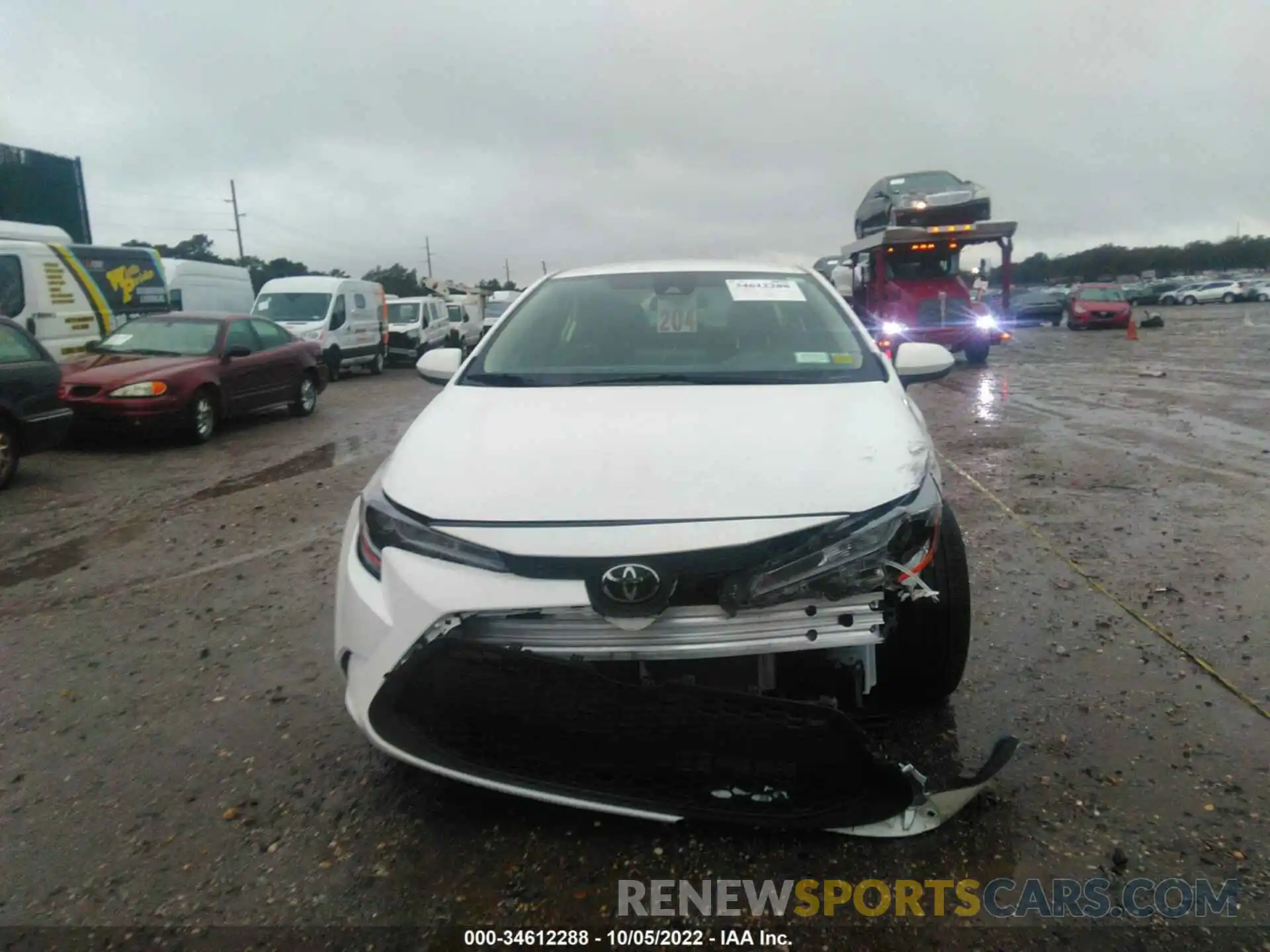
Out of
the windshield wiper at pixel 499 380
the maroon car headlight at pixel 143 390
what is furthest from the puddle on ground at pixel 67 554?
the maroon car headlight at pixel 143 390

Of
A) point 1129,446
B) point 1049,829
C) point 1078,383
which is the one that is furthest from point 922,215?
point 1049,829

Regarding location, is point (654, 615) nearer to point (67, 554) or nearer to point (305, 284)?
point (67, 554)

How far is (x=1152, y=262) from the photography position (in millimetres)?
87562

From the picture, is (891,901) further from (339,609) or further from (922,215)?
(922,215)

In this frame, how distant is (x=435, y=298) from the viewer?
26.5m

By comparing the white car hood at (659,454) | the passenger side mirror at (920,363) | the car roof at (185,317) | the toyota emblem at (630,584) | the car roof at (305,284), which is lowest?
the toyota emblem at (630,584)

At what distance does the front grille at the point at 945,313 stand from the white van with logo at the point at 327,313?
1119cm

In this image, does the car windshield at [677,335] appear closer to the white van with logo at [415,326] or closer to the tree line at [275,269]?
the white van with logo at [415,326]

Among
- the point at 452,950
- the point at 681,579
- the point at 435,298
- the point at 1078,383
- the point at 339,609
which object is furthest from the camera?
the point at 435,298

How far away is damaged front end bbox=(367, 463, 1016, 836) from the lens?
2.35m

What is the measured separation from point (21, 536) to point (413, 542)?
507 cm

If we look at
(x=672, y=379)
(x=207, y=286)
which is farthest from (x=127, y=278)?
(x=672, y=379)

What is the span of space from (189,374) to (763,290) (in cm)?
779

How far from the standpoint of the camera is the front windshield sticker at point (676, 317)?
12.9ft
